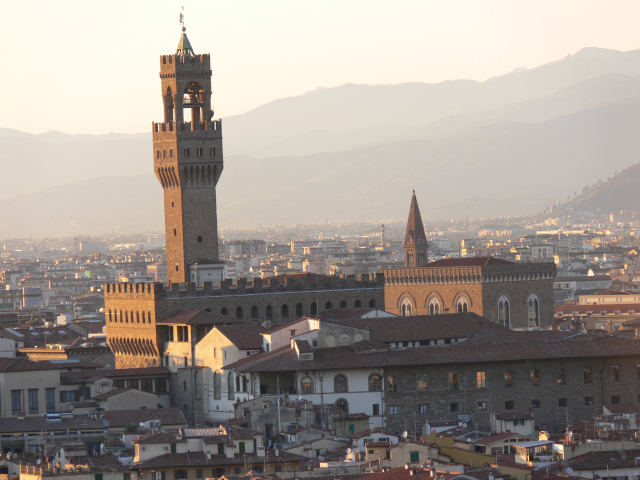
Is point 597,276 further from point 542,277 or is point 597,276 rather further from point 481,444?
point 481,444

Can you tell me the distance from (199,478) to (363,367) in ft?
59.1

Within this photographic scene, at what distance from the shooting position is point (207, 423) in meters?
70.9

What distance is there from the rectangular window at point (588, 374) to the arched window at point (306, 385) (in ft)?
35.6

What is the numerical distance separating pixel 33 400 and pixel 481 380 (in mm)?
17120

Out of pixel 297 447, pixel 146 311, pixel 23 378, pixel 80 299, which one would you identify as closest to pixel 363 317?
pixel 146 311

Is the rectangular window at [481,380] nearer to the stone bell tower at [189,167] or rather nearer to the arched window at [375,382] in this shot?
the arched window at [375,382]

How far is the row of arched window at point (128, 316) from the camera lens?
3314 inches

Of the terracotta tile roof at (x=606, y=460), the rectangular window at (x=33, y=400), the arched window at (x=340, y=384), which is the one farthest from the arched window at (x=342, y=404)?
the terracotta tile roof at (x=606, y=460)

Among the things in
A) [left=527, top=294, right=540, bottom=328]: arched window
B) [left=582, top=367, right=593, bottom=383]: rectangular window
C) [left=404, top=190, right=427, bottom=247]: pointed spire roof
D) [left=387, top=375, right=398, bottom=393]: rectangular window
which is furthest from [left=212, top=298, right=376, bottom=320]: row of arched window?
[left=404, top=190, right=427, bottom=247]: pointed spire roof

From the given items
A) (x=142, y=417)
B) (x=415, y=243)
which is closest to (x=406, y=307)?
(x=415, y=243)

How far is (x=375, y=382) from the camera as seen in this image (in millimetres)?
68875

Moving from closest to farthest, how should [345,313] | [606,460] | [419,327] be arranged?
[606,460] → [419,327] → [345,313]

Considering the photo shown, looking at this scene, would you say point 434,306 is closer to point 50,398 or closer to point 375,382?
point 375,382

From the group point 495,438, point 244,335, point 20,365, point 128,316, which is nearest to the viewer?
point 495,438
